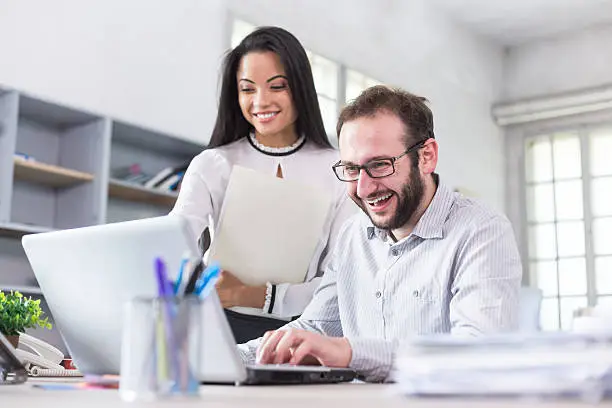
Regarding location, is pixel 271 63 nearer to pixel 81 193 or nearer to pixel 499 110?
pixel 81 193

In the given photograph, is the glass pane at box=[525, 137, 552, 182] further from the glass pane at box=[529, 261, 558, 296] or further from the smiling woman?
the smiling woman

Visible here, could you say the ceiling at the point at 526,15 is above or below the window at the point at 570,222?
above

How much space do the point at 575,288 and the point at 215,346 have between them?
20.7 feet

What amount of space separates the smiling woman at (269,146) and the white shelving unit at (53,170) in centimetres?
156

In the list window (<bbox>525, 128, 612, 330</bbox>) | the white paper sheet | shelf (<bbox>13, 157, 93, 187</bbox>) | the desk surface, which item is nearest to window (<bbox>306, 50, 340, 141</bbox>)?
shelf (<bbox>13, 157, 93, 187</bbox>)

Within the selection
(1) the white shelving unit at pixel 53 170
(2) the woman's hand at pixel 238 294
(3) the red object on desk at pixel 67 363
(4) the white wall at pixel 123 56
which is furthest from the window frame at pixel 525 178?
(3) the red object on desk at pixel 67 363

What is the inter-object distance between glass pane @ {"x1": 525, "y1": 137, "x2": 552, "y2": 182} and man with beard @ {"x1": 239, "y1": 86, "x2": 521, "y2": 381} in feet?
18.5

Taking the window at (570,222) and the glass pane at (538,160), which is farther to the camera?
the glass pane at (538,160)

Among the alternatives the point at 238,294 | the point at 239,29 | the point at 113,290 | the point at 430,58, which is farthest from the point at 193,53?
the point at 113,290

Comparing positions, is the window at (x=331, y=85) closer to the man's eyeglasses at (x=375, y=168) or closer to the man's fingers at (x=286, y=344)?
the man's eyeglasses at (x=375, y=168)

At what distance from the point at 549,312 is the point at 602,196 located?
1034 mm

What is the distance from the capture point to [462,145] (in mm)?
6812

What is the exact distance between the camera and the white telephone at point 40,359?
4.53ft

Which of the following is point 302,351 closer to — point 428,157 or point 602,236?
point 428,157
